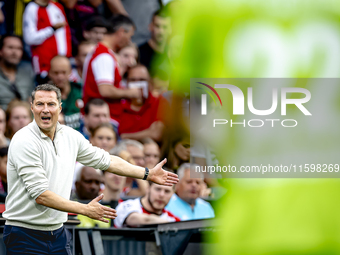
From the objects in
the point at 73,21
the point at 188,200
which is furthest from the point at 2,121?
the point at 188,200

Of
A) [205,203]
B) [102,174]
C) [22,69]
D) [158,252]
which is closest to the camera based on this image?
[158,252]

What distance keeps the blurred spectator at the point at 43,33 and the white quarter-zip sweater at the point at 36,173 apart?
8.92 ft

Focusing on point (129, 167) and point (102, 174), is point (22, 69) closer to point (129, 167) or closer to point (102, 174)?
A: point (102, 174)

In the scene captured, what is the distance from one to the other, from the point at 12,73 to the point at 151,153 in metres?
1.57

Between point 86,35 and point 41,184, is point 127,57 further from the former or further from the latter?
point 41,184

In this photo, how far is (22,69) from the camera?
519 cm

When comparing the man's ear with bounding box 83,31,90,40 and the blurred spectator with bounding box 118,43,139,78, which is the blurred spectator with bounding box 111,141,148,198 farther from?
the man's ear with bounding box 83,31,90,40

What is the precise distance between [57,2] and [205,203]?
2.72 m

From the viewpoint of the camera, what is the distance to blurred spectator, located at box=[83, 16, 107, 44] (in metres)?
5.42

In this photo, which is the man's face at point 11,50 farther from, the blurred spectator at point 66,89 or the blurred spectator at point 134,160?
the blurred spectator at point 134,160

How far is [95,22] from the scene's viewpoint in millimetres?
5434

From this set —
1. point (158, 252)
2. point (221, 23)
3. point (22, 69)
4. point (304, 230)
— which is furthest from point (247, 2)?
point (22, 69)

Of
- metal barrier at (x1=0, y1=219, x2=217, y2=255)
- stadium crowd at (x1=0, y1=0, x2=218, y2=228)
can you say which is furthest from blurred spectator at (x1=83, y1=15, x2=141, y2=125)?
metal barrier at (x1=0, y1=219, x2=217, y2=255)

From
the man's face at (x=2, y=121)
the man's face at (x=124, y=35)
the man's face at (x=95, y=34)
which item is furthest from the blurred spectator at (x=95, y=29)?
the man's face at (x=2, y=121)
